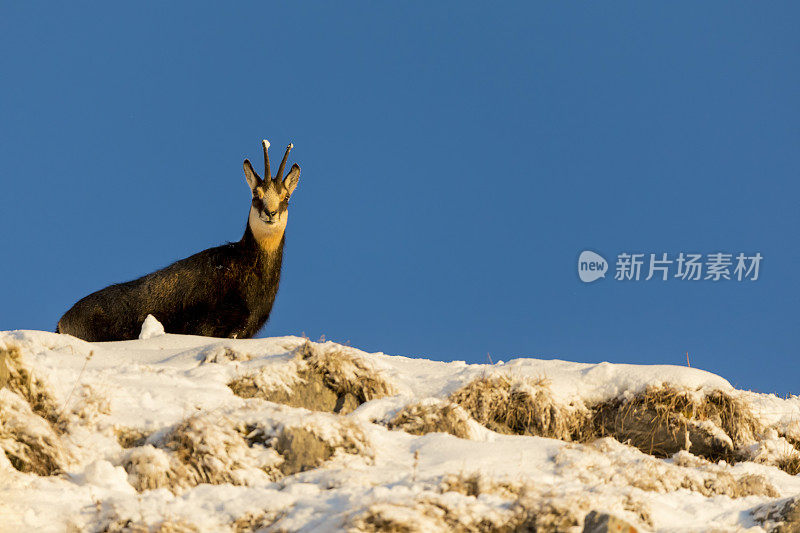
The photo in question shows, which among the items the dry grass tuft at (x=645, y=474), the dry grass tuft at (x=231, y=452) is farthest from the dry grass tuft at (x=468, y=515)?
the dry grass tuft at (x=231, y=452)

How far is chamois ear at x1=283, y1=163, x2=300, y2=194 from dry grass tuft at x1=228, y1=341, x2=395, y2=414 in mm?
4641

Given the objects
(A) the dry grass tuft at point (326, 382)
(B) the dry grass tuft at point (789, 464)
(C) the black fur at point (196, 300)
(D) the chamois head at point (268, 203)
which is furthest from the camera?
(D) the chamois head at point (268, 203)

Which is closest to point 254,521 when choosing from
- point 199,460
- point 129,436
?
point 199,460

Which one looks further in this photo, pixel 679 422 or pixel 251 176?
pixel 251 176

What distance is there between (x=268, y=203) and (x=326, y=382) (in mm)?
4520

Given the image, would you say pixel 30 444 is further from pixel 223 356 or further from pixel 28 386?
pixel 223 356

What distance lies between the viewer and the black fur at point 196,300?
9.80 meters

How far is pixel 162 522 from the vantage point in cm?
385

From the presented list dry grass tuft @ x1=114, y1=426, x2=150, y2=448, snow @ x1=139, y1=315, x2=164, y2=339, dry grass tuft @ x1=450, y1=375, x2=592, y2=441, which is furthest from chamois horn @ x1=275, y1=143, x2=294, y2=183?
dry grass tuft @ x1=114, y1=426, x2=150, y2=448

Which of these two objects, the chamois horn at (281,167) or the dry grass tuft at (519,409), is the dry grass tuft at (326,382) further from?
the chamois horn at (281,167)

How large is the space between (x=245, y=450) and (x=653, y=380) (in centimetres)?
327

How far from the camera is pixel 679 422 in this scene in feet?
19.7

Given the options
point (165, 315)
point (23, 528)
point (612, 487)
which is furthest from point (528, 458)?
point (165, 315)

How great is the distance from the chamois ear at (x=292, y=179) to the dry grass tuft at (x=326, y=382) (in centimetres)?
464
